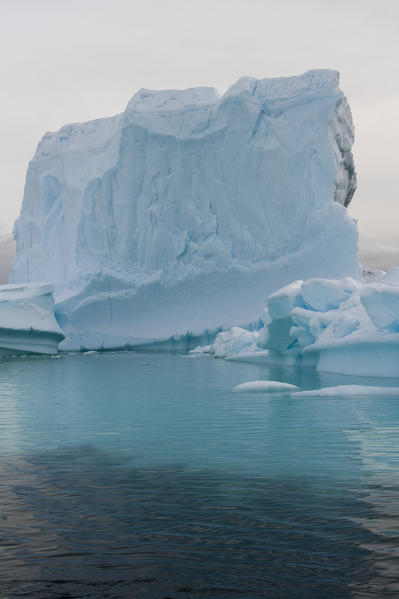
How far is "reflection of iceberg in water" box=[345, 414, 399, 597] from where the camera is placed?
2562 mm

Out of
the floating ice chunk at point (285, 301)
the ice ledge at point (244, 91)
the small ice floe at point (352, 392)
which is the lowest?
the small ice floe at point (352, 392)

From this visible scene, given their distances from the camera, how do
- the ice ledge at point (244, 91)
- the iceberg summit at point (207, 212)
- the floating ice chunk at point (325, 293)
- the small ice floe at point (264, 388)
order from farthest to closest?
the ice ledge at point (244, 91), the iceberg summit at point (207, 212), the floating ice chunk at point (325, 293), the small ice floe at point (264, 388)

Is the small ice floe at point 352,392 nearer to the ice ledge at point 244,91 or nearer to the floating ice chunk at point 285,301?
the floating ice chunk at point 285,301

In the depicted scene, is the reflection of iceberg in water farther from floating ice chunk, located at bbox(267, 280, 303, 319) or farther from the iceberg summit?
the iceberg summit

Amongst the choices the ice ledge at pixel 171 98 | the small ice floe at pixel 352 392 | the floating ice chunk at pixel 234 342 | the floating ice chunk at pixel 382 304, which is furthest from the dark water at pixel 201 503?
the ice ledge at pixel 171 98

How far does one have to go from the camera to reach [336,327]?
1340 centimetres

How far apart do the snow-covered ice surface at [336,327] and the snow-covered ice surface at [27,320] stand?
276 inches

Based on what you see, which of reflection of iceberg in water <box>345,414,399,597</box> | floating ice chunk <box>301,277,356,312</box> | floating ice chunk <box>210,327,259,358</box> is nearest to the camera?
reflection of iceberg in water <box>345,414,399,597</box>

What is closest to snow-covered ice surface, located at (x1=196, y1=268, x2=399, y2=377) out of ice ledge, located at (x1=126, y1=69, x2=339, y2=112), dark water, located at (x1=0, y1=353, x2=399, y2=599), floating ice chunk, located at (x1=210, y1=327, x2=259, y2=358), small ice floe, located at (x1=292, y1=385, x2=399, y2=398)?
floating ice chunk, located at (x1=210, y1=327, x2=259, y2=358)

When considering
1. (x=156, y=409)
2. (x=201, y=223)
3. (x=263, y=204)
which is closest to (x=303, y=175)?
(x=263, y=204)

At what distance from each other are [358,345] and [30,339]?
1326 centimetres

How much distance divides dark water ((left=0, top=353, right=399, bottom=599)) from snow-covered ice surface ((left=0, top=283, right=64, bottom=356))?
14.5 meters

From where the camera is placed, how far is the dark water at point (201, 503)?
2598 millimetres

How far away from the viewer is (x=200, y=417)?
734cm
